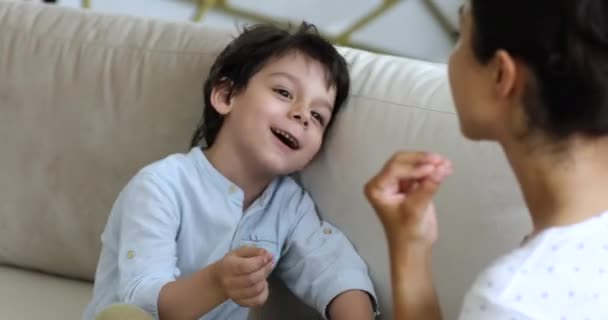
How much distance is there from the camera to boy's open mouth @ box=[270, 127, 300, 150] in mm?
1362

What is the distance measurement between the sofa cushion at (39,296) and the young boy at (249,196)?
22cm

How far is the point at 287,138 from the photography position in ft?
4.49

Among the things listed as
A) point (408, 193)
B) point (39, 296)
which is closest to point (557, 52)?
point (408, 193)

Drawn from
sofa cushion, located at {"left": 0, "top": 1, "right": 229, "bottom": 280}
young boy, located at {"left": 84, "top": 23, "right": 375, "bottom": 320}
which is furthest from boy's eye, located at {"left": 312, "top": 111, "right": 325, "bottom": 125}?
sofa cushion, located at {"left": 0, "top": 1, "right": 229, "bottom": 280}

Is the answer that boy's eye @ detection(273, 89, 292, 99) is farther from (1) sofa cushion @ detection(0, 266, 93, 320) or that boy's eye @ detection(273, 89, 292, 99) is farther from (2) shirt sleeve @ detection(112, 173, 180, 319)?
(1) sofa cushion @ detection(0, 266, 93, 320)

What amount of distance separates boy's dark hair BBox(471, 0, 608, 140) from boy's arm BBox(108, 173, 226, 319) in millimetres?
521

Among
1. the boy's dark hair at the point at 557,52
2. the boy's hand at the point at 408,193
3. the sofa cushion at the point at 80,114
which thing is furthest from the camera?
the sofa cushion at the point at 80,114

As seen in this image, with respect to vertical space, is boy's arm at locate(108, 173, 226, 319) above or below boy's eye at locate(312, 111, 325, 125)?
below

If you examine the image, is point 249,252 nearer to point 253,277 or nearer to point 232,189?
point 253,277

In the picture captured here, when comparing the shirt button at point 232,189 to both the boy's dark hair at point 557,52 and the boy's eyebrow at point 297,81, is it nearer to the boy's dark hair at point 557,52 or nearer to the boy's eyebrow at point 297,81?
the boy's eyebrow at point 297,81

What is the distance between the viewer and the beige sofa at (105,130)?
4.44 feet

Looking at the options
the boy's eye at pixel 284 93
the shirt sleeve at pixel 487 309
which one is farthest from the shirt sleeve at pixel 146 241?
the shirt sleeve at pixel 487 309

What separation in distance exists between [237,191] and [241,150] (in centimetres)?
6

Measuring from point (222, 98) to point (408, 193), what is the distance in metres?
0.50
